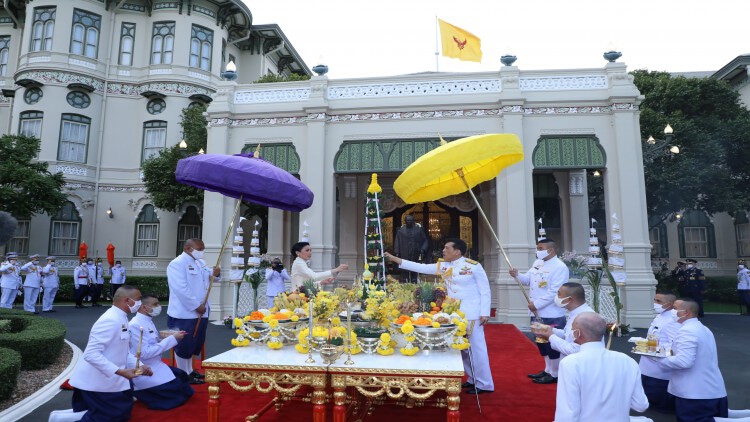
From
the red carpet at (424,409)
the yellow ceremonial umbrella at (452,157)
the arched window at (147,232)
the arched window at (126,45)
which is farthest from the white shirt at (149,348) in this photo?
the arched window at (126,45)

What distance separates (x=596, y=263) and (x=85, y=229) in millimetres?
20203

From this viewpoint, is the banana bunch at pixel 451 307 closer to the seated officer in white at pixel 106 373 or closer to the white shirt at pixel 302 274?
the white shirt at pixel 302 274

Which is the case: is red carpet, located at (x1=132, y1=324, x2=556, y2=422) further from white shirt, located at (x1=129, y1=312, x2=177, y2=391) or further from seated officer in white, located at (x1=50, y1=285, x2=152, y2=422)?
seated officer in white, located at (x1=50, y1=285, x2=152, y2=422)

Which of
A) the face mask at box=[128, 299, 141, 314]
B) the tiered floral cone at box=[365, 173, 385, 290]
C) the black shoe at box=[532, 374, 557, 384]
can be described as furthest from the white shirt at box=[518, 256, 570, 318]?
the face mask at box=[128, 299, 141, 314]

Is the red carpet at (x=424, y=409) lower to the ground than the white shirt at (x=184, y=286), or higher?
lower

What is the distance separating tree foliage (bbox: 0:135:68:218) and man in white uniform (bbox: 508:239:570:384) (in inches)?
697

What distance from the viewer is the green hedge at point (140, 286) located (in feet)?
60.3

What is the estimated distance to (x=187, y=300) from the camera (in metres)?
6.43

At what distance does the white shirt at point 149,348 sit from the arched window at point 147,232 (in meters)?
17.2

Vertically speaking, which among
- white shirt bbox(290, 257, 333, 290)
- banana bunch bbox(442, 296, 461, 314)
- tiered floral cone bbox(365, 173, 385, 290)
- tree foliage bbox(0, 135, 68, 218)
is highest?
tree foliage bbox(0, 135, 68, 218)

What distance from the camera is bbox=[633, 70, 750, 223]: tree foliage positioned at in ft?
60.2

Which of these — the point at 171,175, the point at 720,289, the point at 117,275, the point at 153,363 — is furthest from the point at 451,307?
the point at 720,289

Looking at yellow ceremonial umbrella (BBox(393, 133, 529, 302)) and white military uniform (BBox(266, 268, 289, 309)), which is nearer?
yellow ceremonial umbrella (BBox(393, 133, 529, 302))

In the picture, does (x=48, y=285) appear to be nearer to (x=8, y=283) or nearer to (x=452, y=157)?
(x=8, y=283)
